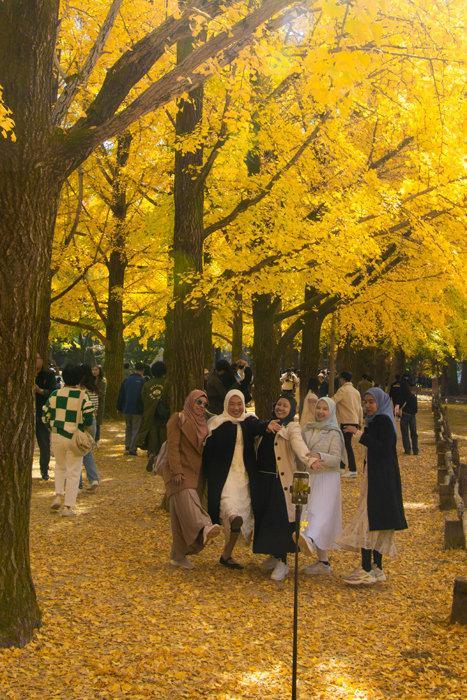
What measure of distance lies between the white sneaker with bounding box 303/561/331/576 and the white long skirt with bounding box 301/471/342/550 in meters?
0.20

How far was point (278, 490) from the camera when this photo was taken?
8031 mm

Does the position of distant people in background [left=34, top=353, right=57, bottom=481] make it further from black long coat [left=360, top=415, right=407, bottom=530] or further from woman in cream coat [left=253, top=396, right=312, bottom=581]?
black long coat [left=360, top=415, right=407, bottom=530]

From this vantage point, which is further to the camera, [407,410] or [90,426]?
[407,410]

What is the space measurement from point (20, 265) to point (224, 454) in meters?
3.38

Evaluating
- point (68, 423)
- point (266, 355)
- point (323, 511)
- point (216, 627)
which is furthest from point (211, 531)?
point (266, 355)

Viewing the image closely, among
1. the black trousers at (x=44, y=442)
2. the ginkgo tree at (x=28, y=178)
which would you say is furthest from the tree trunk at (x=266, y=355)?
the ginkgo tree at (x=28, y=178)

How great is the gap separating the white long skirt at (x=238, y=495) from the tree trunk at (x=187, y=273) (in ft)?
10.0

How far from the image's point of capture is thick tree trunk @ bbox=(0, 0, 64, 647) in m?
5.56

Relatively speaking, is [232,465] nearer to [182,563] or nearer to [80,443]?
[182,563]

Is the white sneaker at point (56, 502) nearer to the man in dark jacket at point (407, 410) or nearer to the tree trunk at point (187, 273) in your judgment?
the tree trunk at point (187, 273)

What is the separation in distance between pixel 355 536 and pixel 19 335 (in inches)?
158

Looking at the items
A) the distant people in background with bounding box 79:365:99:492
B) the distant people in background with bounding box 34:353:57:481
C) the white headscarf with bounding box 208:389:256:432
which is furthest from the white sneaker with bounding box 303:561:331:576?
the distant people in background with bounding box 34:353:57:481

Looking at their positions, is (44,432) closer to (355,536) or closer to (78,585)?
(78,585)

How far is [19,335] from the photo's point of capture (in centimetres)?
559
